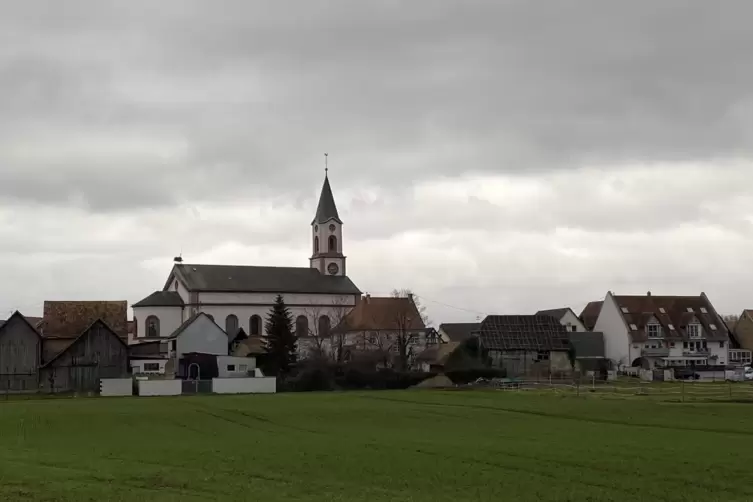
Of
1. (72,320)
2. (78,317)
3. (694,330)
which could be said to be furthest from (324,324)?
(694,330)

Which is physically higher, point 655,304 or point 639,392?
point 655,304

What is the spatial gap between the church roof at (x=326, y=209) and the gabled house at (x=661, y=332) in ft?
128

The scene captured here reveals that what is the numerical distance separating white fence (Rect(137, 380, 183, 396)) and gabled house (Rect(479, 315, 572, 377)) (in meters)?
35.4

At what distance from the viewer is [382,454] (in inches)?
1097

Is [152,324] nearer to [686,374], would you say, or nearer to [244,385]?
[244,385]

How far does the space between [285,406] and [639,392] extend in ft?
84.1

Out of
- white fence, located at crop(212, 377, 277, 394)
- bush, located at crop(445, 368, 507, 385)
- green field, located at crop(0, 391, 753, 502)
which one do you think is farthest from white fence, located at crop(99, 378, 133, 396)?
bush, located at crop(445, 368, 507, 385)

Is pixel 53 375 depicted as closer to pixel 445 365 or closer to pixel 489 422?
pixel 445 365

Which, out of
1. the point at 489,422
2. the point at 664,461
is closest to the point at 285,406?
the point at 489,422

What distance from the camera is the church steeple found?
4852 inches

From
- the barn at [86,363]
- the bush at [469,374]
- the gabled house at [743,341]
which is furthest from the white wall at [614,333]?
the barn at [86,363]

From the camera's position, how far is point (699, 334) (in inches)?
4141

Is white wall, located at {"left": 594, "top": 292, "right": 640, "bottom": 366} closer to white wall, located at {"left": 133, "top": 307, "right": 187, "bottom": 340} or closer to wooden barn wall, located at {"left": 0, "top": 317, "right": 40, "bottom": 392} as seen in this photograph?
white wall, located at {"left": 133, "top": 307, "right": 187, "bottom": 340}

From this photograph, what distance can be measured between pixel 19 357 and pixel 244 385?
69.9ft
